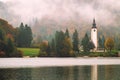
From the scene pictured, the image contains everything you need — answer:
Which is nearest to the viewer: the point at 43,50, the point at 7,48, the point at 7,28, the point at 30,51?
the point at 7,48

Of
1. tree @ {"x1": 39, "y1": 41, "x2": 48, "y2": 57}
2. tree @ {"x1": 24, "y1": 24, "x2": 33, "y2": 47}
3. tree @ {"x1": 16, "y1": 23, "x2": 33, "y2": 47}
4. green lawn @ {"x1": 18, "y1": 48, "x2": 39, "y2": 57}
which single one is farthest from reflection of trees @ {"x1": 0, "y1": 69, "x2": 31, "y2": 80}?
tree @ {"x1": 24, "y1": 24, "x2": 33, "y2": 47}

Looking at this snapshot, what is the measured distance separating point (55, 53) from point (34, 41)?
2605 centimetres

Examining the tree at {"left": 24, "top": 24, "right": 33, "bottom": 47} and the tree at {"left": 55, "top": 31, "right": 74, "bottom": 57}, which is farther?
Answer: the tree at {"left": 24, "top": 24, "right": 33, "bottom": 47}

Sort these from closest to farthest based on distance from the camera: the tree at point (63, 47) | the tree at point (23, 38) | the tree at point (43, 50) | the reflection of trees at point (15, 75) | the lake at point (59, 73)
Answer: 1. the reflection of trees at point (15, 75)
2. the lake at point (59, 73)
3. the tree at point (43, 50)
4. the tree at point (63, 47)
5. the tree at point (23, 38)

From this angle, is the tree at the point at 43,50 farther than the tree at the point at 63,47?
No

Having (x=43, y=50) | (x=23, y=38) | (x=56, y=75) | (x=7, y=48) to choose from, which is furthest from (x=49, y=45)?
(x=56, y=75)

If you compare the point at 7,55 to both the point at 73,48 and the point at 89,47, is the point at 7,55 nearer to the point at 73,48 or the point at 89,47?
the point at 73,48

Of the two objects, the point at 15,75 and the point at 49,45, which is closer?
the point at 15,75

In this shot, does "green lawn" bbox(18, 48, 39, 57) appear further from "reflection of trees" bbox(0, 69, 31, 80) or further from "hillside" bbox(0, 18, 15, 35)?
"reflection of trees" bbox(0, 69, 31, 80)

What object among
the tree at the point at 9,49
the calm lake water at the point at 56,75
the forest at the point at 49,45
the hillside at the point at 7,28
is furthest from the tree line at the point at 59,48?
the calm lake water at the point at 56,75

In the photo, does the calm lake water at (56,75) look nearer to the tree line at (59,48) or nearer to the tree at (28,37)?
the tree line at (59,48)

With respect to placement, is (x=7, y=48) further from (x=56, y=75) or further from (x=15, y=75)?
(x=56, y=75)

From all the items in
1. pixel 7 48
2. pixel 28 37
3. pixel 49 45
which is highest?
pixel 28 37

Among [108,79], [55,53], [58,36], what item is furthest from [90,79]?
[58,36]
